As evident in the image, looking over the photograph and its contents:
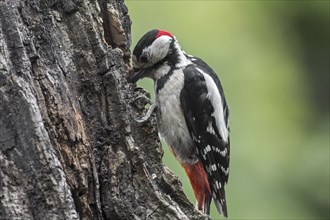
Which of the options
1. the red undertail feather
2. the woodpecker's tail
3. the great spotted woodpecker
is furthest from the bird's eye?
the woodpecker's tail

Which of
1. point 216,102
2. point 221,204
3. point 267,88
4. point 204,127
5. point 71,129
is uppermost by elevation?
point 267,88

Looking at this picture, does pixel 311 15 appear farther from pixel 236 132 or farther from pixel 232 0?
pixel 236 132

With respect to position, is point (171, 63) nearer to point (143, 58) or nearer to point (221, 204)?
point (143, 58)

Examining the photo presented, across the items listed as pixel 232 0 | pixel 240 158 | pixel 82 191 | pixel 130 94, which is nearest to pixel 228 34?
pixel 232 0

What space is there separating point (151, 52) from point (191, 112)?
425mm

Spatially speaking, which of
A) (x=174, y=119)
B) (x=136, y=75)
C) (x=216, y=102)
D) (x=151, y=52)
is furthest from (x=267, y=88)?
(x=136, y=75)

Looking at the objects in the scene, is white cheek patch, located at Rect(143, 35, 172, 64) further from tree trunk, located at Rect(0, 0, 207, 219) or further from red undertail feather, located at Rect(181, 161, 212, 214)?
tree trunk, located at Rect(0, 0, 207, 219)

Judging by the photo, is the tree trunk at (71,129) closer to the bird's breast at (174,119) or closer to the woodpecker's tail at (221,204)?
the bird's breast at (174,119)

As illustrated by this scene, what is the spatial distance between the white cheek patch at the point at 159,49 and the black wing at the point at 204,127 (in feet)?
0.53

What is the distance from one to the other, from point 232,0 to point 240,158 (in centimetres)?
194

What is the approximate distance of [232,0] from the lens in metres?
7.30

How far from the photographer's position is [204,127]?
4902mm

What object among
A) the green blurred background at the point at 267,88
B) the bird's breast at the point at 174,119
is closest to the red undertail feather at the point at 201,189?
the bird's breast at the point at 174,119

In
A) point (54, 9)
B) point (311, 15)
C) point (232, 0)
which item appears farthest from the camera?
point (311, 15)
